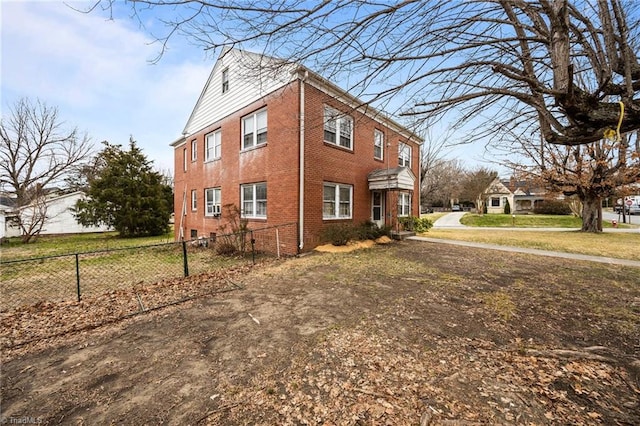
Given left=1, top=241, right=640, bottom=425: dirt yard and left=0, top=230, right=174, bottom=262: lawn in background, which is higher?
left=1, top=241, right=640, bottom=425: dirt yard

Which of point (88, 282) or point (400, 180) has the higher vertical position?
Result: point (400, 180)

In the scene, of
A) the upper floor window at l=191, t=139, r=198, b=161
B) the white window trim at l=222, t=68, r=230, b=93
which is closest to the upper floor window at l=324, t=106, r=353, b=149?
the white window trim at l=222, t=68, r=230, b=93

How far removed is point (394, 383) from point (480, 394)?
736 mm

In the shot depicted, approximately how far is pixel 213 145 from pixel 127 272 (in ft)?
24.9

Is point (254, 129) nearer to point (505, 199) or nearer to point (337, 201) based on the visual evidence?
point (337, 201)

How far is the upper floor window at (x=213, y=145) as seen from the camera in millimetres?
13133

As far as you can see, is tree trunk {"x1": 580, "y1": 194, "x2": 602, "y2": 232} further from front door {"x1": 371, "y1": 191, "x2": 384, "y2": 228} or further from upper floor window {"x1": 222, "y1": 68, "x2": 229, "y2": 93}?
upper floor window {"x1": 222, "y1": 68, "x2": 229, "y2": 93}

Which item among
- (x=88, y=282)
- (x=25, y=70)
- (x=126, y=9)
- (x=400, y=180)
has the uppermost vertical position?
(x=25, y=70)

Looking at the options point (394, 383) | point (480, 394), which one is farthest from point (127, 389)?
point (480, 394)

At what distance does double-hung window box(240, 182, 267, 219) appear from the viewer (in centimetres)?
1060

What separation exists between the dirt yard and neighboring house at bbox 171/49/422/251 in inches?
191

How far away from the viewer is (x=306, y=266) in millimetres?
7570

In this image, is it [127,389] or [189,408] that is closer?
[189,408]

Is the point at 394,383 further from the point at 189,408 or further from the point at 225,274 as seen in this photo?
the point at 225,274
